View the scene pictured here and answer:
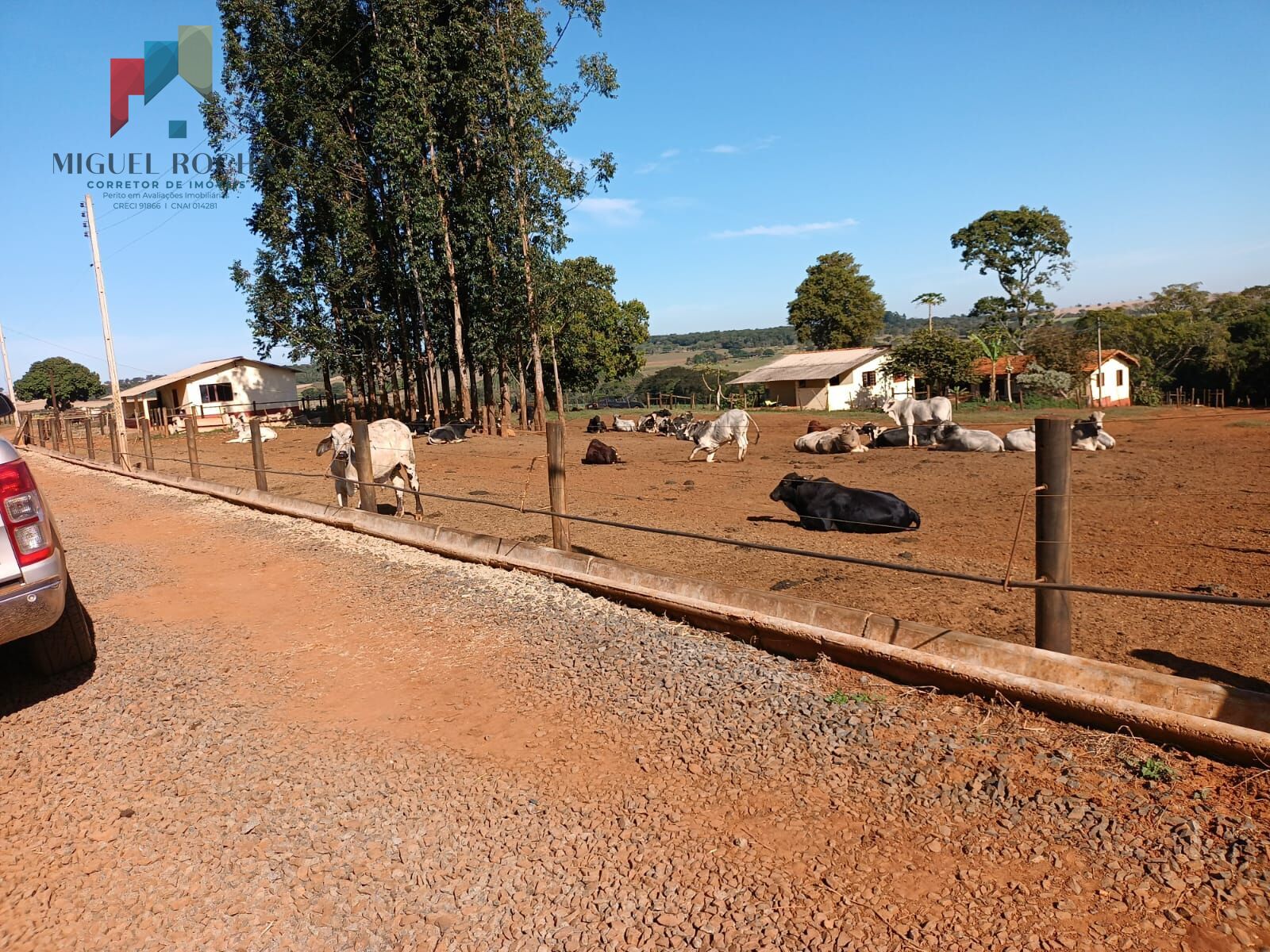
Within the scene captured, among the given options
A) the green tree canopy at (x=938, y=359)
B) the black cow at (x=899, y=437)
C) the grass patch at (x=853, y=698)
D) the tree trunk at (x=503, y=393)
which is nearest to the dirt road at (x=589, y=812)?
the grass patch at (x=853, y=698)

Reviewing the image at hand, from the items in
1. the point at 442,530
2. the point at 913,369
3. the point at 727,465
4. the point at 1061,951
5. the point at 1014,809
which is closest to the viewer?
the point at 1061,951

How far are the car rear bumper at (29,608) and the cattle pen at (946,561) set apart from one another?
3.22m

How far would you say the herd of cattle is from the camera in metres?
9.24

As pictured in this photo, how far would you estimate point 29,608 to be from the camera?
13.3ft

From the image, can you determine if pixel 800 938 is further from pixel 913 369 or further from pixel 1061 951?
pixel 913 369

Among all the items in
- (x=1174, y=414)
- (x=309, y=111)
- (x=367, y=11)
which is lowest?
(x=1174, y=414)

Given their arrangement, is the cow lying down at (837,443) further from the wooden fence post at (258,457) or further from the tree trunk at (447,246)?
the tree trunk at (447,246)

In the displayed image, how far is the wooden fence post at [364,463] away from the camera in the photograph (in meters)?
9.85

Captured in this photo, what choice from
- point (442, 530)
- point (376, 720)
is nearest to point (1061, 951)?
point (376, 720)

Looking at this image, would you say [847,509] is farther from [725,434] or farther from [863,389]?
[863,389]

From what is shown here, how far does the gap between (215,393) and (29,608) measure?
47.6m

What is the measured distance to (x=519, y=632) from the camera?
5254mm

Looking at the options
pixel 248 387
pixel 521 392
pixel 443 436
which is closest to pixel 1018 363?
pixel 521 392

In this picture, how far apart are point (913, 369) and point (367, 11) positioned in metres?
28.1
